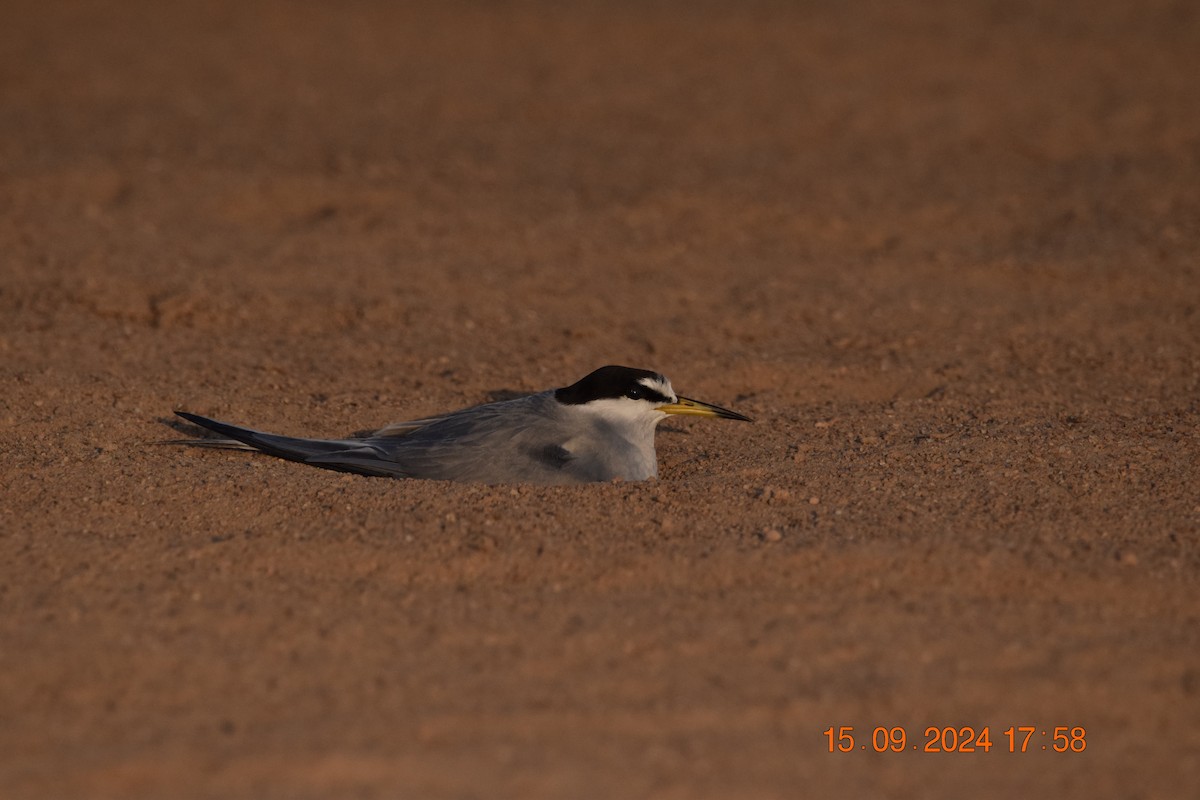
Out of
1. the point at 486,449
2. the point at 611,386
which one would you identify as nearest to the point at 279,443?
the point at 486,449

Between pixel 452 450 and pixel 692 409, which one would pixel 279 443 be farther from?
pixel 692 409

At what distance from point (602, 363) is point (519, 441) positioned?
59.9 inches

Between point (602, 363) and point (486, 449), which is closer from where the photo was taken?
point (486, 449)

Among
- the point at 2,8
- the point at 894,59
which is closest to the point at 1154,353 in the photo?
the point at 894,59

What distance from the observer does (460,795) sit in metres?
3.41

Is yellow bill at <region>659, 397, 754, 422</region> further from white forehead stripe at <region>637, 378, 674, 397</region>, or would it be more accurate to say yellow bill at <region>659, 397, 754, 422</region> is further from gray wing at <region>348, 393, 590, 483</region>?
gray wing at <region>348, 393, 590, 483</region>

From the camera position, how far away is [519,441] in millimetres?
5457

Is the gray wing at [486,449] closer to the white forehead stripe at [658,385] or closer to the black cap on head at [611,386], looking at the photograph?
the black cap on head at [611,386]
